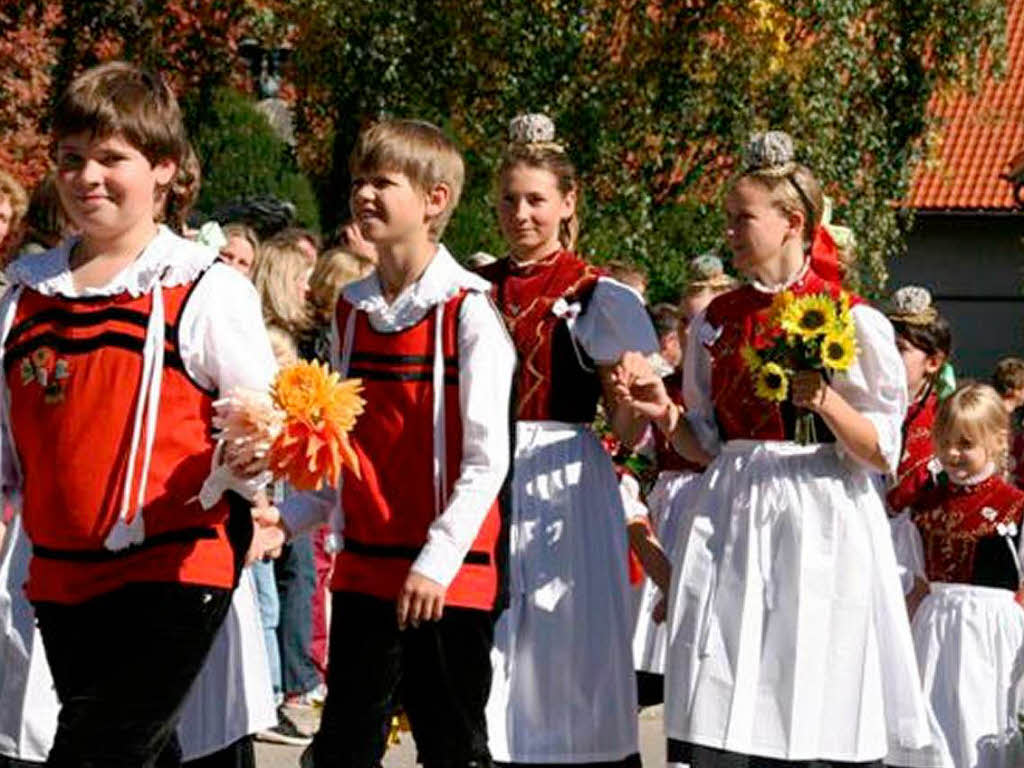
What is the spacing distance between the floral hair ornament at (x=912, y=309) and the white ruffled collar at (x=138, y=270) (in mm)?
5583

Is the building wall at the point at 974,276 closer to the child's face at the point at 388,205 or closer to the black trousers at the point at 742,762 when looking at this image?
the black trousers at the point at 742,762

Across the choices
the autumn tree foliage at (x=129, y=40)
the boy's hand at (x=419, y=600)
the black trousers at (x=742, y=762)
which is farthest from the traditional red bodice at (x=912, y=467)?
the autumn tree foliage at (x=129, y=40)

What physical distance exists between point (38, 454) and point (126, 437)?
237mm

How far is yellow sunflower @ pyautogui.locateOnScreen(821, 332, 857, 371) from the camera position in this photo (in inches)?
278

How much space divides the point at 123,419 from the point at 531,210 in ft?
8.04

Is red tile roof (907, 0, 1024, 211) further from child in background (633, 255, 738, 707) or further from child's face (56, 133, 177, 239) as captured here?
child's face (56, 133, 177, 239)

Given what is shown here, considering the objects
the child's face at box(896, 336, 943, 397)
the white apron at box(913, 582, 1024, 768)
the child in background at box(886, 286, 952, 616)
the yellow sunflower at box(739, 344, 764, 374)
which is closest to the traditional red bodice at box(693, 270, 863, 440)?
the yellow sunflower at box(739, 344, 764, 374)

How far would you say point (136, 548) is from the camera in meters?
5.33

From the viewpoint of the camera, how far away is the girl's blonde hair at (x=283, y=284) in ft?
31.6

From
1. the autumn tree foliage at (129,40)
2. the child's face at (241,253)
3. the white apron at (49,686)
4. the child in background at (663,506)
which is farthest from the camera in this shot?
the autumn tree foliage at (129,40)

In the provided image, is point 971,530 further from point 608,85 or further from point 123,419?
point 608,85

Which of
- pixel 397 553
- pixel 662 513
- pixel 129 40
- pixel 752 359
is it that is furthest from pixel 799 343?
pixel 129 40

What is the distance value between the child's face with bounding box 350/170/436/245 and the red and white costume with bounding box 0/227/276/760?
2.84ft

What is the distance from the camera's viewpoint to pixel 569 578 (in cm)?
737
